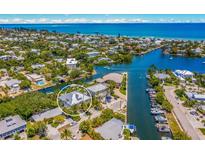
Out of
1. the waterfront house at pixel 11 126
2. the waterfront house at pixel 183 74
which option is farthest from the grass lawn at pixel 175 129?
the waterfront house at pixel 11 126

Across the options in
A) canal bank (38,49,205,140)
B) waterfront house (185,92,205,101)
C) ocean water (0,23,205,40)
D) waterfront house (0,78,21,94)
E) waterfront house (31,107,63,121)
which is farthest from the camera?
ocean water (0,23,205,40)

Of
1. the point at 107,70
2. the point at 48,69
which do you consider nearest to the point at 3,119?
the point at 48,69

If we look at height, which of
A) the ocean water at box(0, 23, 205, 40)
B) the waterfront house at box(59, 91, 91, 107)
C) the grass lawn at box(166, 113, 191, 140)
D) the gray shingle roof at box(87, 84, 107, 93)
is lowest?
the grass lawn at box(166, 113, 191, 140)

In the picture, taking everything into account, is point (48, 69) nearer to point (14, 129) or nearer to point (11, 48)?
point (14, 129)

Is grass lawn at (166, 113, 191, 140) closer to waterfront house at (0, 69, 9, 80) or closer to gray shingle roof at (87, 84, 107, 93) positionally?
gray shingle roof at (87, 84, 107, 93)

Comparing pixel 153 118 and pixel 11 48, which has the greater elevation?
pixel 11 48

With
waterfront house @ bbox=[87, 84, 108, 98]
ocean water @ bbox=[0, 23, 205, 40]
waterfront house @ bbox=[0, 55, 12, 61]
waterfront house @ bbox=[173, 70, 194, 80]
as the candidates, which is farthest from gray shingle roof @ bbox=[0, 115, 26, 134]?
ocean water @ bbox=[0, 23, 205, 40]

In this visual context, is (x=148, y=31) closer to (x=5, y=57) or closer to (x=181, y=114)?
(x=5, y=57)
